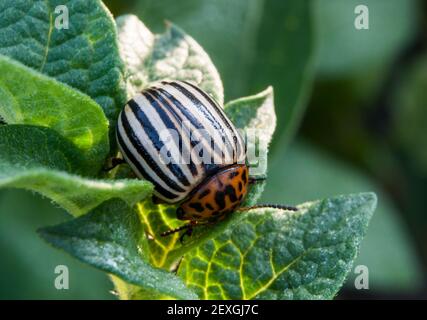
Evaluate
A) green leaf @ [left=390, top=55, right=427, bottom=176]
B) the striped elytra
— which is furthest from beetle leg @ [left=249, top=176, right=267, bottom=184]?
green leaf @ [left=390, top=55, right=427, bottom=176]

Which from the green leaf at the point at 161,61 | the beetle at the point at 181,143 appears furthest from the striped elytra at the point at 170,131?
the green leaf at the point at 161,61

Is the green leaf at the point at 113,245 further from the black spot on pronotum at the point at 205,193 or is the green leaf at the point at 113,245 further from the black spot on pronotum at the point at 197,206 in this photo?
the black spot on pronotum at the point at 205,193

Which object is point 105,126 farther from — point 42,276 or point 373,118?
point 373,118

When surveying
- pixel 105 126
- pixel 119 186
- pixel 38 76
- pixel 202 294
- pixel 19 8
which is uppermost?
pixel 19 8

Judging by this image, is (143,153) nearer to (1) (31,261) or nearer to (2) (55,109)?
(2) (55,109)

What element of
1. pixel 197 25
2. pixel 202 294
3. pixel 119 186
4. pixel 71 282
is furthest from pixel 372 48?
pixel 119 186

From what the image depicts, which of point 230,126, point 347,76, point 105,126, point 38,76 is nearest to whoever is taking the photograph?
point 38,76
